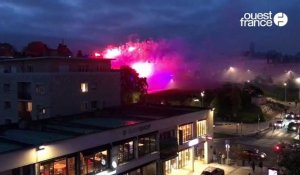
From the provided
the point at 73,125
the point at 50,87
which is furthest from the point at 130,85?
the point at 73,125

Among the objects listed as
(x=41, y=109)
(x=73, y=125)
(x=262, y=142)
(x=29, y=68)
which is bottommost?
(x=262, y=142)

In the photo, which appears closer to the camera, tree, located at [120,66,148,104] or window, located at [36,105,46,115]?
window, located at [36,105,46,115]

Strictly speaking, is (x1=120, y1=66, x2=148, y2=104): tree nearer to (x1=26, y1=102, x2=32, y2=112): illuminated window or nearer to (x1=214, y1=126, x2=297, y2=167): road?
(x1=214, y1=126, x2=297, y2=167): road

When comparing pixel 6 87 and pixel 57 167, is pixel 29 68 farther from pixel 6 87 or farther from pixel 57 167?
pixel 57 167

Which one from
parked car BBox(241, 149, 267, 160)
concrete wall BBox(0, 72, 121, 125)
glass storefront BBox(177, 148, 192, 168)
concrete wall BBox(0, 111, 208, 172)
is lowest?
parked car BBox(241, 149, 267, 160)

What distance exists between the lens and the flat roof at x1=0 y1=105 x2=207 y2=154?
1150 inches

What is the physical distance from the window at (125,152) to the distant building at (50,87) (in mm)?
13793

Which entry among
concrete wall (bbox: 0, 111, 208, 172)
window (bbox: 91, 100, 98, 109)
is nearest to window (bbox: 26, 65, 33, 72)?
window (bbox: 91, 100, 98, 109)

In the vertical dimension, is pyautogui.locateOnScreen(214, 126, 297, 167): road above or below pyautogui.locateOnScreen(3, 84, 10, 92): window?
below

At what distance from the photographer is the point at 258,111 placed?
8000 cm

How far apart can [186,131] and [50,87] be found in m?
16.6

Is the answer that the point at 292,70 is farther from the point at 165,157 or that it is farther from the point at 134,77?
the point at 165,157

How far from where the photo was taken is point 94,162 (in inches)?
1225

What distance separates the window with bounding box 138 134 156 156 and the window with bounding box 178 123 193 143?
16.3 feet
